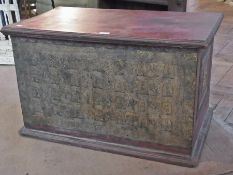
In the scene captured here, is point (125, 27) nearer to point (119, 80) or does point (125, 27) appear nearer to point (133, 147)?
point (119, 80)

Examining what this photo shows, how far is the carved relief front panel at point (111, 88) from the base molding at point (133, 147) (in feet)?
0.15

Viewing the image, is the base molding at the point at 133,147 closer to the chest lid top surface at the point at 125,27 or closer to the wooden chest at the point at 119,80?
the wooden chest at the point at 119,80

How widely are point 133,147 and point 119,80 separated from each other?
295 mm

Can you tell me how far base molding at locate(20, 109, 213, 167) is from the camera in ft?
4.61

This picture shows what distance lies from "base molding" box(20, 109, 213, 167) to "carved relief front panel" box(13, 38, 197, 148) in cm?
5

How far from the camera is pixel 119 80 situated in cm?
139

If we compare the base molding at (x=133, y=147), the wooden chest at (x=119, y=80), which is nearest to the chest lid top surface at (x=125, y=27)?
the wooden chest at (x=119, y=80)

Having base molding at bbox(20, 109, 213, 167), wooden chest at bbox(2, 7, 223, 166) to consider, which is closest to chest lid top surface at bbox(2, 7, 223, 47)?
wooden chest at bbox(2, 7, 223, 166)

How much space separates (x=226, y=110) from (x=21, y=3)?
2761mm

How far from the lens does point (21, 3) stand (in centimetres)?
385

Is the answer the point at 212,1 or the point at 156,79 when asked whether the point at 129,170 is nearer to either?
the point at 156,79

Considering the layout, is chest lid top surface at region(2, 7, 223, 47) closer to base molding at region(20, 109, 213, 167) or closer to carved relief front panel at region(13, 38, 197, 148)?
carved relief front panel at region(13, 38, 197, 148)

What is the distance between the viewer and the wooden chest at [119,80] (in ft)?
4.28

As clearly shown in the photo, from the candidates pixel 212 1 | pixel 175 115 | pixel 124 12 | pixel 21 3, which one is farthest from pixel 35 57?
pixel 212 1
